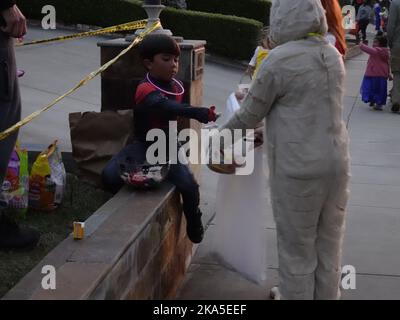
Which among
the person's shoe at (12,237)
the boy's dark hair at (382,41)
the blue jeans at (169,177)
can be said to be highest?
the blue jeans at (169,177)

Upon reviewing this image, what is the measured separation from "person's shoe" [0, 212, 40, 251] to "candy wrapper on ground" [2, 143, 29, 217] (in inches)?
11.1

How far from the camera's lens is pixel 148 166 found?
424 centimetres

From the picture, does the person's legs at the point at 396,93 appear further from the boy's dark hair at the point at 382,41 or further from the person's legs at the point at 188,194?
the person's legs at the point at 188,194

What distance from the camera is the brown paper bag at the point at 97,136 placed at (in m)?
5.16

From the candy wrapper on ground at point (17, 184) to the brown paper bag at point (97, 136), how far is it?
0.58 m

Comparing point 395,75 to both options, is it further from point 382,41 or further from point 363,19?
point 363,19

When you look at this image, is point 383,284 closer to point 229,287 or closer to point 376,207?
point 229,287

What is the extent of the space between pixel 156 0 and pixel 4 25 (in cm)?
186

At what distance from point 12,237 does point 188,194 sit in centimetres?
111

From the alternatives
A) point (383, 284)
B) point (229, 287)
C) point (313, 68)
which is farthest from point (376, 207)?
point (313, 68)

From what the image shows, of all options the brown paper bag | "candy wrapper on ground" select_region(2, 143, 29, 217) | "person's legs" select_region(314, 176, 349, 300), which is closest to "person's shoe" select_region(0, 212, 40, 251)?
"candy wrapper on ground" select_region(2, 143, 29, 217)

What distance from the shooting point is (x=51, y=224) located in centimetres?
488

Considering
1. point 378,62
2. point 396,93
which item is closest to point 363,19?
point 378,62

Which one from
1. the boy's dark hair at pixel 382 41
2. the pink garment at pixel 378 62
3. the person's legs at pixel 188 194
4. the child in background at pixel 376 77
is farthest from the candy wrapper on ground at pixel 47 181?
the boy's dark hair at pixel 382 41
